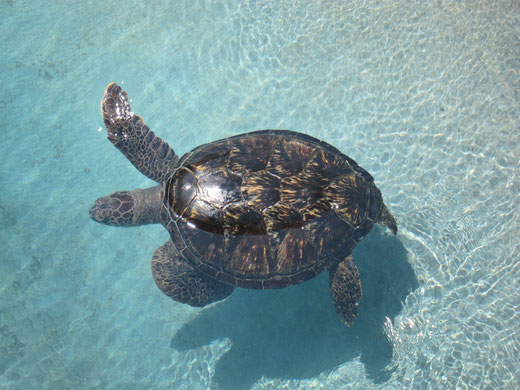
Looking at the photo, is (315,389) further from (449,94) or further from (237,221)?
(449,94)

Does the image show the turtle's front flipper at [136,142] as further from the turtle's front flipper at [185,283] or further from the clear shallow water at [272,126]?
the turtle's front flipper at [185,283]

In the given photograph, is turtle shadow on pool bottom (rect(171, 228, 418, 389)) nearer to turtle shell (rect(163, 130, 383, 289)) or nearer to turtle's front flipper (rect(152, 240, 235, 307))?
turtle's front flipper (rect(152, 240, 235, 307))

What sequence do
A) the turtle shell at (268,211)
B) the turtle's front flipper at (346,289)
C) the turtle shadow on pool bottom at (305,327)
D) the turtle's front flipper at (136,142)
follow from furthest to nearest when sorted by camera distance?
the turtle's front flipper at (136,142) < the turtle shadow on pool bottom at (305,327) < the turtle's front flipper at (346,289) < the turtle shell at (268,211)

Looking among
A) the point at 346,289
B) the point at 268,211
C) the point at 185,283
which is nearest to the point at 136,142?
the point at 185,283

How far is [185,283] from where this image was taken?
4469 mm

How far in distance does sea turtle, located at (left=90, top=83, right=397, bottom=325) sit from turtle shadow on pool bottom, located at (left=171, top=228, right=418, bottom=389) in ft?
2.15

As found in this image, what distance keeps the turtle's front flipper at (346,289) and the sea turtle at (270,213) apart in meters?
0.01

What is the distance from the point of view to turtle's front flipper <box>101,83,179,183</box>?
5.03 meters

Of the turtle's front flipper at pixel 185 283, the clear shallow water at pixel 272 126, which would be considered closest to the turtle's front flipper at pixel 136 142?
the clear shallow water at pixel 272 126

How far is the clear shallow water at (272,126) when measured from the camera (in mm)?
4598

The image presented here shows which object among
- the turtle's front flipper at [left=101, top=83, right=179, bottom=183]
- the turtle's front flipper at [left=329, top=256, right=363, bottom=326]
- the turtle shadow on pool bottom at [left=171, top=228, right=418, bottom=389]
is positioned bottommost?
the turtle shadow on pool bottom at [left=171, top=228, right=418, bottom=389]

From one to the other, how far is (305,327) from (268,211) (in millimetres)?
2047

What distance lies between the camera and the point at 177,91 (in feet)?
21.1

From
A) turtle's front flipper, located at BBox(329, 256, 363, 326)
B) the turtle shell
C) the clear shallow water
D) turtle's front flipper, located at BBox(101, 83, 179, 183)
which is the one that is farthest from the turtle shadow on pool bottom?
turtle's front flipper, located at BBox(101, 83, 179, 183)
